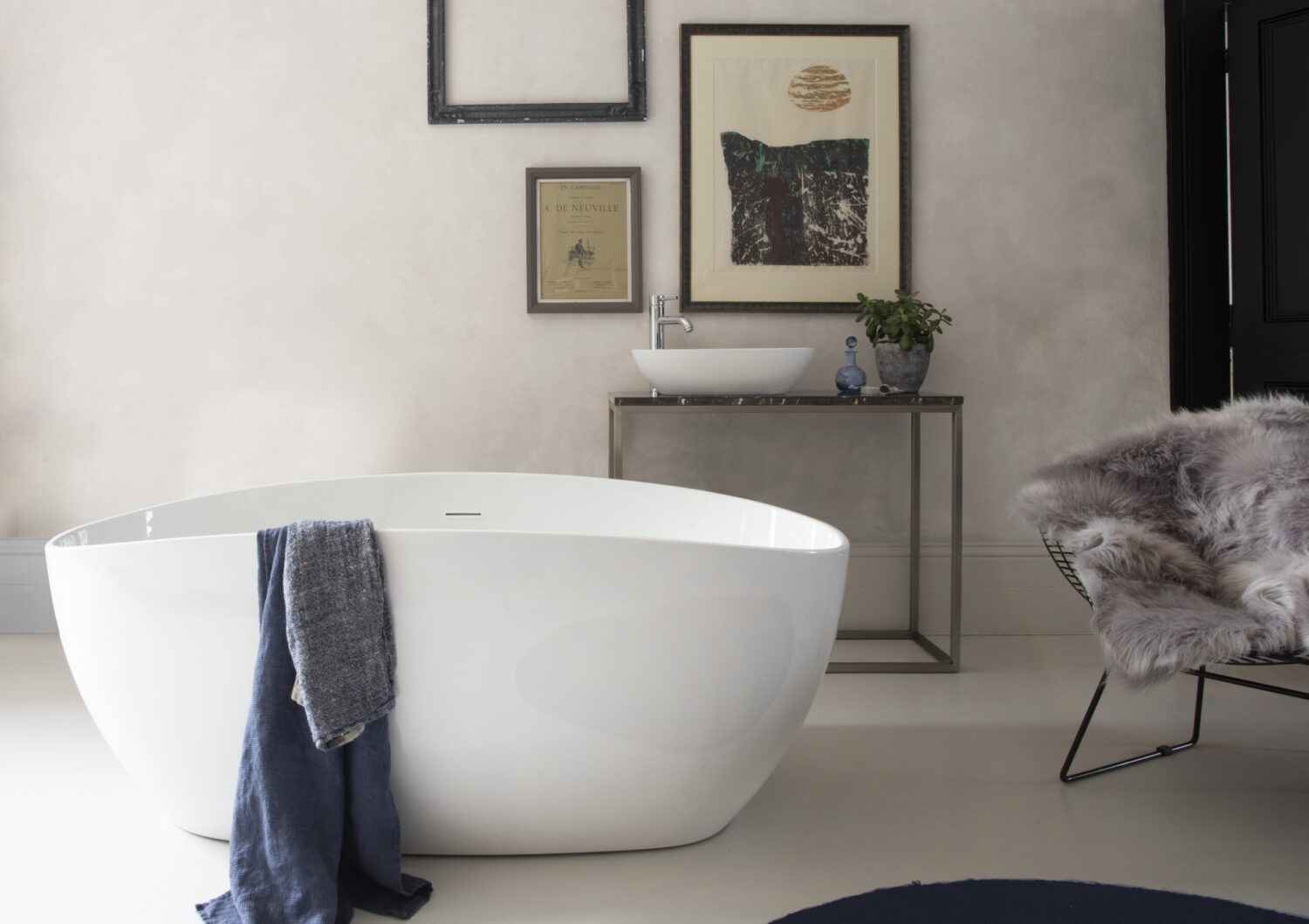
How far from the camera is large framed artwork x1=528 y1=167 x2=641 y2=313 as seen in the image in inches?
121

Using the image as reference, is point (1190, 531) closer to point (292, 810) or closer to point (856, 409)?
point (856, 409)

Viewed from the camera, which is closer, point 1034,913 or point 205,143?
point 1034,913

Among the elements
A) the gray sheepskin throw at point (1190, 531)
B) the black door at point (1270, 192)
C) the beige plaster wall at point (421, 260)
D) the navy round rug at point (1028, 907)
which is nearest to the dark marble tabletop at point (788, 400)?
the beige plaster wall at point (421, 260)

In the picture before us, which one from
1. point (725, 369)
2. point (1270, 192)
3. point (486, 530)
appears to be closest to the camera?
point (486, 530)

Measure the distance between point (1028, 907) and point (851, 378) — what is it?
1600 millimetres

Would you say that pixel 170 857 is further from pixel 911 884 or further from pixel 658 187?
pixel 658 187

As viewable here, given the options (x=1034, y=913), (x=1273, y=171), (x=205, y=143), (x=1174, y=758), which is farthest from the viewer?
(x=205, y=143)

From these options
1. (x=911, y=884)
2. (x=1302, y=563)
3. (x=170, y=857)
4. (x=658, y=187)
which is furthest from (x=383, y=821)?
(x=658, y=187)

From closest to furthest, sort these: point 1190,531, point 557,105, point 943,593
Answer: point 1190,531, point 557,105, point 943,593

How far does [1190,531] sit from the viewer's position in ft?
6.82

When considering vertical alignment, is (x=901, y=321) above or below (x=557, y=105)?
below

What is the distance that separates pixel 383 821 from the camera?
1.56 m

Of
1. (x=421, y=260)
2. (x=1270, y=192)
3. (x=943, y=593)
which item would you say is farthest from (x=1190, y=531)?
(x=421, y=260)

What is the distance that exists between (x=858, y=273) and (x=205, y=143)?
210 centimetres
